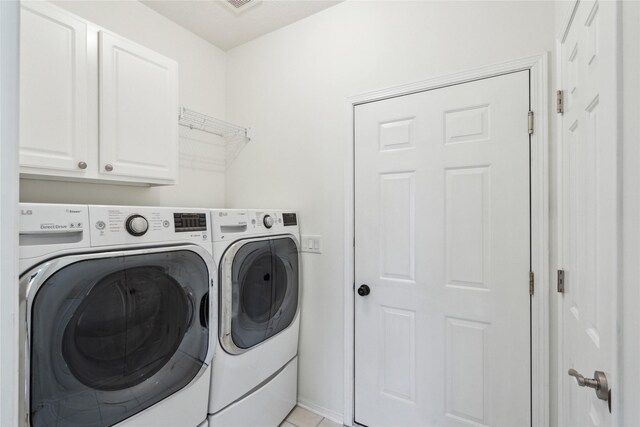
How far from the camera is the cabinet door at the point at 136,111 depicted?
1.44m

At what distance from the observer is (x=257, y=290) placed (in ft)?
5.47

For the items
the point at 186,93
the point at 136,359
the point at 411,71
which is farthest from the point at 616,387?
the point at 186,93

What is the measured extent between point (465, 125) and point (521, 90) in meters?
0.27

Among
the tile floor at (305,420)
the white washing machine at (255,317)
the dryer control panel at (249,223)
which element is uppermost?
the dryer control panel at (249,223)

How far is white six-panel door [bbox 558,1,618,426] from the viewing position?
68 centimetres

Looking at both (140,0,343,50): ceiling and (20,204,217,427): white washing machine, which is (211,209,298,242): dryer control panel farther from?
(140,0,343,50): ceiling

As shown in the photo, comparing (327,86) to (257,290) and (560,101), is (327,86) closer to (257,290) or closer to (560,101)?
(560,101)

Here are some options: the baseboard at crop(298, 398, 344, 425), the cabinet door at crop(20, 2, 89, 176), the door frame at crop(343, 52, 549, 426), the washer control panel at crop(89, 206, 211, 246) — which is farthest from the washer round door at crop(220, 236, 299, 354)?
the door frame at crop(343, 52, 549, 426)

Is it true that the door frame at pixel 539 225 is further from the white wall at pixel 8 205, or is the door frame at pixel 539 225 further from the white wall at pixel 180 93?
the white wall at pixel 180 93

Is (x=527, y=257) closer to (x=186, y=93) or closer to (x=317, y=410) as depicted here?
(x=317, y=410)

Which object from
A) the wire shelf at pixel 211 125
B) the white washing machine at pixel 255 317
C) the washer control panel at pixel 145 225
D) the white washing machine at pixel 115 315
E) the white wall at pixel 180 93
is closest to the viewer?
the white washing machine at pixel 115 315

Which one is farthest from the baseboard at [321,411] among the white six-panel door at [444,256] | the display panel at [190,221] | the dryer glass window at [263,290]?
the display panel at [190,221]

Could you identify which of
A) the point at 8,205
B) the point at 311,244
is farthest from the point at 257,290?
the point at 8,205

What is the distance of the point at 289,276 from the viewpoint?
75.5 inches
